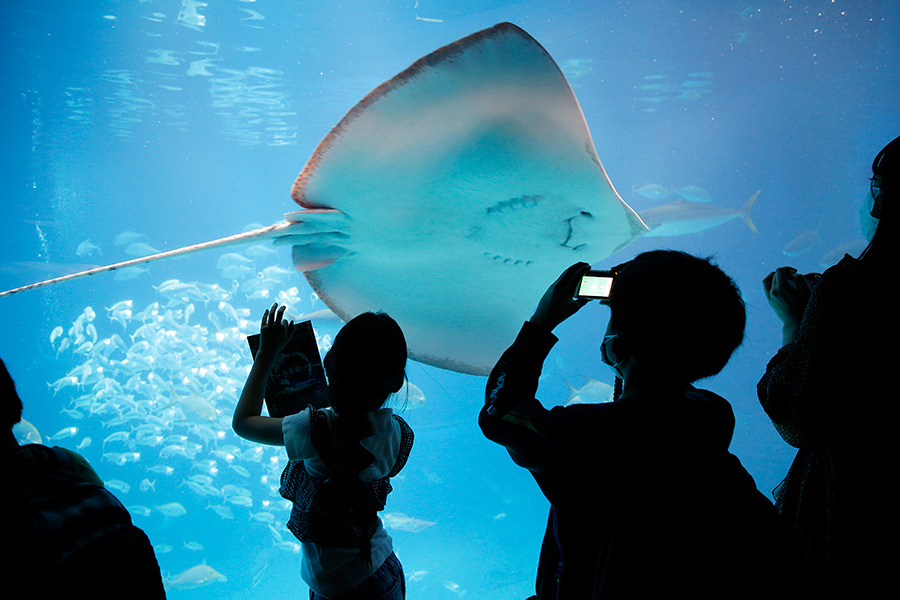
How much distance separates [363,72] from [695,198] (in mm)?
6703

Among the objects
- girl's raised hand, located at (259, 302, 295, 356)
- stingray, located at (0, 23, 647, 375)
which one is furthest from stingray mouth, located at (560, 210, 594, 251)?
girl's raised hand, located at (259, 302, 295, 356)

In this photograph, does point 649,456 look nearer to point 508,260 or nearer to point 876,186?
point 876,186

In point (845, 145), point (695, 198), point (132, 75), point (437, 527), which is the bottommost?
point (437, 527)

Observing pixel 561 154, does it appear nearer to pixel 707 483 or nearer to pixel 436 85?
pixel 436 85

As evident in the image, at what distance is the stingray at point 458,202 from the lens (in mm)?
1739

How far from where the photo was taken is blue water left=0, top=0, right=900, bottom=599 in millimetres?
7602

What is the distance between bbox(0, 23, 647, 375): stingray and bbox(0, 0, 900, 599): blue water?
7.68 feet

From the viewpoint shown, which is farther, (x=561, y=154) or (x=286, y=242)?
(x=286, y=242)

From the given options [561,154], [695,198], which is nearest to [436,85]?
[561,154]

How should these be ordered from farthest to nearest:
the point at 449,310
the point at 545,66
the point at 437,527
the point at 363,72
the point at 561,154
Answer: the point at 437,527, the point at 363,72, the point at 449,310, the point at 561,154, the point at 545,66

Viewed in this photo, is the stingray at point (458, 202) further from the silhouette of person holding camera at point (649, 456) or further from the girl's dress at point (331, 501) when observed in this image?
the silhouette of person holding camera at point (649, 456)

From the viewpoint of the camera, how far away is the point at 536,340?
73cm

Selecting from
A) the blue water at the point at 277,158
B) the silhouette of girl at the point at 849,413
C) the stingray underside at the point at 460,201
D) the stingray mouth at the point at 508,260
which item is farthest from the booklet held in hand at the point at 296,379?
the blue water at the point at 277,158

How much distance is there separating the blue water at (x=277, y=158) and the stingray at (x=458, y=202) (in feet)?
7.68
